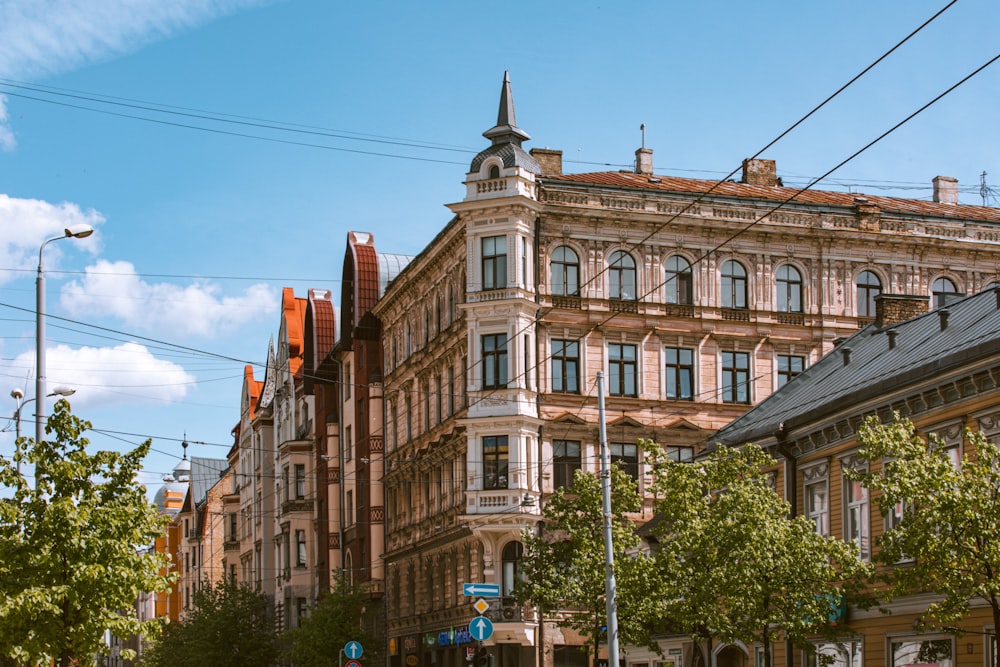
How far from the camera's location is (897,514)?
3011 cm

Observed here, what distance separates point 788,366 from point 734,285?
3.33m

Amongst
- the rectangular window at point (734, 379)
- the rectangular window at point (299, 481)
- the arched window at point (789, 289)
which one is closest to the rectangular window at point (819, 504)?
the rectangular window at point (734, 379)

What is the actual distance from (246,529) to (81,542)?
6603 centimetres

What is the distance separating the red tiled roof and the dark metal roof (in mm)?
12730

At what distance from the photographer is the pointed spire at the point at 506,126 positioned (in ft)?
165

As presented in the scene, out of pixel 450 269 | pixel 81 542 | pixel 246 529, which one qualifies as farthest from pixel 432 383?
pixel 246 529

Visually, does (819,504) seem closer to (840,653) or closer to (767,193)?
(840,653)

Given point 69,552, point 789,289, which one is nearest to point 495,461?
point 789,289

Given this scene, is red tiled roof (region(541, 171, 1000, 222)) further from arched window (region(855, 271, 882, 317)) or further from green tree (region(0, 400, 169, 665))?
green tree (region(0, 400, 169, 665))

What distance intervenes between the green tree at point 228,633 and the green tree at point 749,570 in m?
36.8

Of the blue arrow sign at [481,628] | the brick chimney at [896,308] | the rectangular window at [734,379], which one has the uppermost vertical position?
the brick chimney at [896,308]

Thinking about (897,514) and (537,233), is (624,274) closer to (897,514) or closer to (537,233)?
(537,233)

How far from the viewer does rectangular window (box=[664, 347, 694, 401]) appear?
51.1m

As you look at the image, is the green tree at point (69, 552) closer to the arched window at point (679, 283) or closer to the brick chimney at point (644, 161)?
the arched window at point (679, 283)
